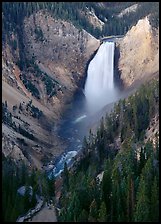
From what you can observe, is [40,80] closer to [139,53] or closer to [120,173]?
[139,53]

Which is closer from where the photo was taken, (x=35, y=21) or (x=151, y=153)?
(x=151, y=153)

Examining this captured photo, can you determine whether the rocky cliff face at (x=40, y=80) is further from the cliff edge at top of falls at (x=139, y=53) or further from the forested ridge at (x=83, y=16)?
the cliff edge at top of falls at (x=139, y=53)

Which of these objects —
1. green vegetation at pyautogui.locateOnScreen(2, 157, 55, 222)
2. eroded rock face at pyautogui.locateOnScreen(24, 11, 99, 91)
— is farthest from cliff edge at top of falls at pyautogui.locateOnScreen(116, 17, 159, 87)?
green vegetation at pyautogui.locateOnScreen(2, 157, 55, 222)

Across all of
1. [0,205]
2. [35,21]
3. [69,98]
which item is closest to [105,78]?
[69,98]

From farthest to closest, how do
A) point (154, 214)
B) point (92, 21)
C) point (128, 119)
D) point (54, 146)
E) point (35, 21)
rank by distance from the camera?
point (92, 21), point (35, 21), point (54, 146), point (128, 119), point (154, 214)

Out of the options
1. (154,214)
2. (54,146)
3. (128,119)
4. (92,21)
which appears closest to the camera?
(154,214)

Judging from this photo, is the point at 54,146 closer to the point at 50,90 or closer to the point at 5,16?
the point at 50,90

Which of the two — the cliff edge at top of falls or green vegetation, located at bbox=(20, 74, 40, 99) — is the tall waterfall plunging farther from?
green vegetation, located at bbox=(20, 74, 40, 99)
